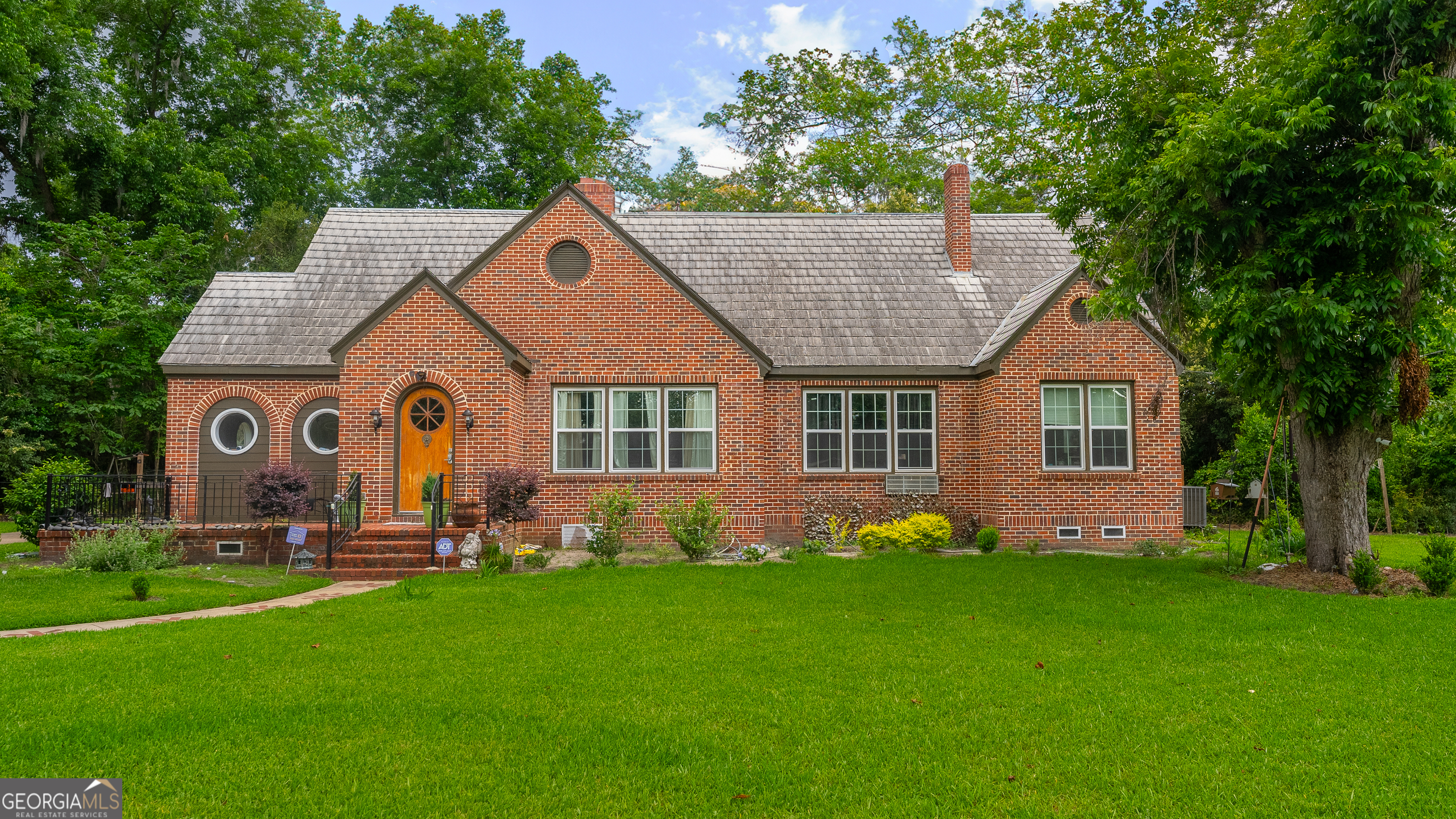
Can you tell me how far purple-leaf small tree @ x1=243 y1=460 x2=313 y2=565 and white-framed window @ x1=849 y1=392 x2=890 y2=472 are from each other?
971 cm

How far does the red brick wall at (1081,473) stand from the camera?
15.8 m

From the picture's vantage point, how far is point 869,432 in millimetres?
16609

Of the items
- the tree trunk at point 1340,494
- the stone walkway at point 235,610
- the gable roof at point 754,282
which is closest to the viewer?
the stone walkway at point 235,610

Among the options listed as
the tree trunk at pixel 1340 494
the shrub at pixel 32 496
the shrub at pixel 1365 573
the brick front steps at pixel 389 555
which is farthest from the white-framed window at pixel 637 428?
the shrub at pixel 1365 573

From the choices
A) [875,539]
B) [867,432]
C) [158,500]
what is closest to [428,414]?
[158,500]

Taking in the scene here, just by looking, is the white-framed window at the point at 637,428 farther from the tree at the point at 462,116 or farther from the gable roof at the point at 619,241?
the tree at the point at 462,116

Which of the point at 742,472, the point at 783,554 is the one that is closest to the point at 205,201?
the point at 742,472

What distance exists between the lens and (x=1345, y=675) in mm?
6391

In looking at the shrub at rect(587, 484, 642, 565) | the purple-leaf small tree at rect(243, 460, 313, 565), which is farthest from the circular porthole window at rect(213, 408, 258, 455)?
the shrub at rect(587, 484, 642, 565)

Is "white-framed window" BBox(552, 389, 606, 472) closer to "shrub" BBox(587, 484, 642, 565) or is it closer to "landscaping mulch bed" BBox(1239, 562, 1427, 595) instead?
"shrub" BBox(587, 484, 642, 565)

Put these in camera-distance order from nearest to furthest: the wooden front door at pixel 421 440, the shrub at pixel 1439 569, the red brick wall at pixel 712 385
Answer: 1. the shrub at pixel 1439 569
2. the wooden front door at pixel 421 440
3. the red brick wall at pixel 712 385

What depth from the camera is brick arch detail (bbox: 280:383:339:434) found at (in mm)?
16172

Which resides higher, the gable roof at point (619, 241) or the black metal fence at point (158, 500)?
the gable roof at point (619, 241)

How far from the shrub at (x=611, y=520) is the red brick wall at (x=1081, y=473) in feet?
22.3
